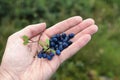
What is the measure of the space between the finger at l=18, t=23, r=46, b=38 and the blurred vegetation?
0.96 metres

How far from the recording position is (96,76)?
15.0ft

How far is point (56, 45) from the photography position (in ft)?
11.3

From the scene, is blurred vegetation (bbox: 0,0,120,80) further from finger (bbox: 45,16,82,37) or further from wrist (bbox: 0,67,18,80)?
wrist (bbox: 0,67,18,80)

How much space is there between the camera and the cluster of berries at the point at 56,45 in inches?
130

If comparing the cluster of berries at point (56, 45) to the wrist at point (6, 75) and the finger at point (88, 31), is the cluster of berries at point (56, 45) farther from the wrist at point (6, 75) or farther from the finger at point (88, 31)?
the wrist at point (6, 75)

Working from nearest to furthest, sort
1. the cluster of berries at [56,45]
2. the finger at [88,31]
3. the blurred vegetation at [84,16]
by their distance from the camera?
the cluster of berries at [56,45]
the finger at [88,31]
the blurred vegetation at [84,16]

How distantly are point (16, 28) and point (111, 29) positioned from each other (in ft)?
4.71

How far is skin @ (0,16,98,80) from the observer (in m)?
3.19

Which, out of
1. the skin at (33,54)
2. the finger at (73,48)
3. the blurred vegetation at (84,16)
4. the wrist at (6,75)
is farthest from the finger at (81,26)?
the blurred vegetation at (84,16)

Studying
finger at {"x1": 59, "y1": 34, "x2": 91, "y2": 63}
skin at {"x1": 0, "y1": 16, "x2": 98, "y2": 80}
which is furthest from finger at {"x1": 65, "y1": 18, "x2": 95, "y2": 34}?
finger at {"x1": 59, "y1": 34, "x2": 91, "y2": 63}

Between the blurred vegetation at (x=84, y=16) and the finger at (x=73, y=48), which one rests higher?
the blurred vegetation at (x=84, y=16)

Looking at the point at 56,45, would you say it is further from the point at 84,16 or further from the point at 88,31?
the point at 84,16

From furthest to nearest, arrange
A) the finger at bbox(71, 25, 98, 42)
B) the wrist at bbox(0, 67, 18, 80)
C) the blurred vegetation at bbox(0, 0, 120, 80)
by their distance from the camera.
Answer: the blurred vegetation at bbox(0, 0, 120, 80) < the finger at bbox(71, 25, 98, 42) < the wrist at bbox(0, 67, 18, 80)

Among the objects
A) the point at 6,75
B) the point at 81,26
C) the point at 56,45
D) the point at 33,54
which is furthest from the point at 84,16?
the point at 6,75
